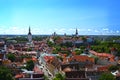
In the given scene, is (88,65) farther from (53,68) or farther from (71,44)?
(71,44)

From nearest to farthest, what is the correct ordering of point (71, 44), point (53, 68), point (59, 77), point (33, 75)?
1. point (59, 77)
2. point (33, 75)
3. point (53, 68)
4. point (71, 44)

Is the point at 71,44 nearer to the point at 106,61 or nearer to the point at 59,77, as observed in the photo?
the point at 106,61

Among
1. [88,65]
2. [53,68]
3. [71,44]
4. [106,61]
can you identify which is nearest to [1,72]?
[53,68]

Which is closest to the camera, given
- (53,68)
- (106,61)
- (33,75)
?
(33,75)

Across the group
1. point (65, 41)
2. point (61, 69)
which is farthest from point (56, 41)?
point (61, 69)

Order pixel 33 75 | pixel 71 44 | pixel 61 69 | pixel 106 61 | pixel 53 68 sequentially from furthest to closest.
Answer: pixel 71 44 → pixel 106 61 → pixel 53 68 → pixel 61 69 → pixel 33 75

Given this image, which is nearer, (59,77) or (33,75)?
(59,77)

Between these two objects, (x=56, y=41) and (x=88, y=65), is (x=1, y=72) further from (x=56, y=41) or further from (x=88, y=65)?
(x=56, y=41)

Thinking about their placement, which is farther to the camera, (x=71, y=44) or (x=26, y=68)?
(x=71, y=44)

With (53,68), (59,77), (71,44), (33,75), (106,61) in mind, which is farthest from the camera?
(71,44)
